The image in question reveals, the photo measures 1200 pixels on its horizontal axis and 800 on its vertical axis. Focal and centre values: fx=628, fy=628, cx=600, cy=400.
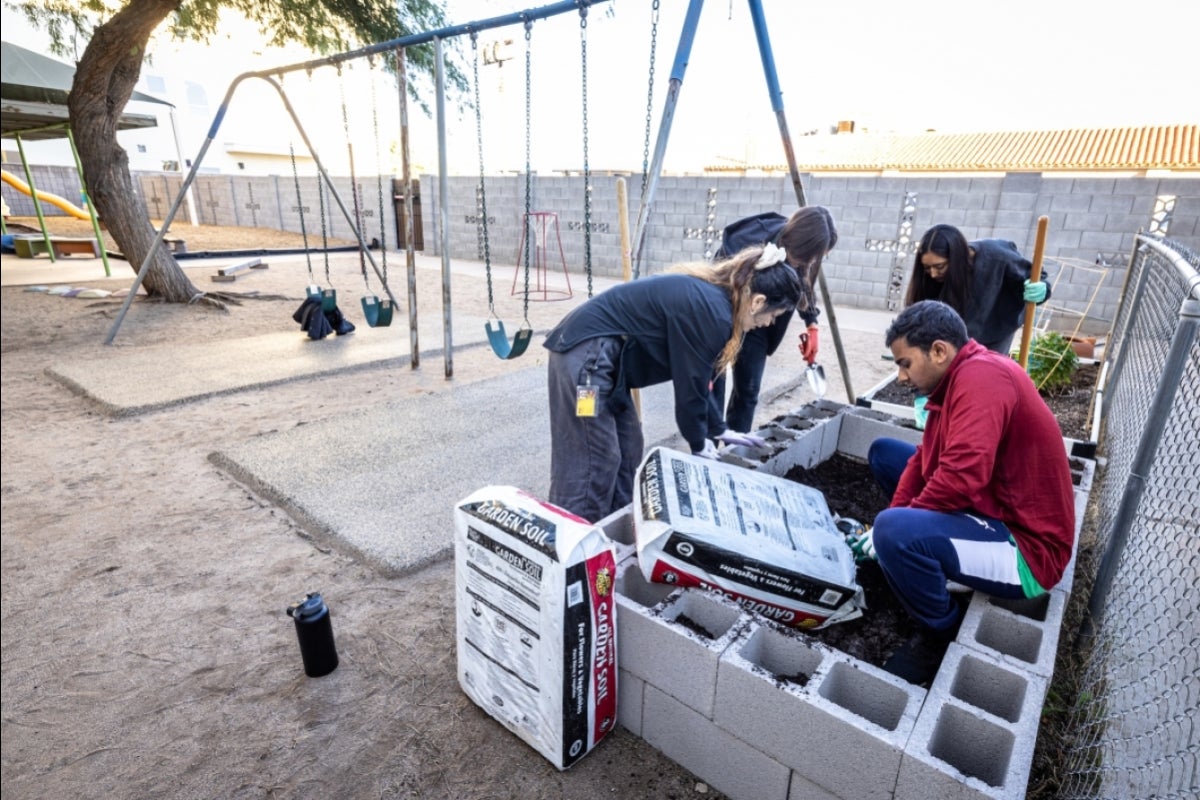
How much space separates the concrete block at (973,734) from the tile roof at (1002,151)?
17.3 m

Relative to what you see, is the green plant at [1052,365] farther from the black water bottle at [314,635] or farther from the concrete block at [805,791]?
the black water bottle at [314,635]

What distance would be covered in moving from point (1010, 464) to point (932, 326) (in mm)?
426

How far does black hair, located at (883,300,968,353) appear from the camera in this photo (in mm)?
1760

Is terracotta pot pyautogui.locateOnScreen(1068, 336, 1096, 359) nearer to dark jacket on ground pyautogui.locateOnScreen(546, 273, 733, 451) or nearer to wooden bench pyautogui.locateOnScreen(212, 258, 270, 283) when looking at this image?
dark jacket on ground pyautogui.locateOnScreen(546, 273, 733, 451)

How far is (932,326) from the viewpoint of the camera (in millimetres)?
1766

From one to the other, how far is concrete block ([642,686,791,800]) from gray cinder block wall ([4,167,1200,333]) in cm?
192

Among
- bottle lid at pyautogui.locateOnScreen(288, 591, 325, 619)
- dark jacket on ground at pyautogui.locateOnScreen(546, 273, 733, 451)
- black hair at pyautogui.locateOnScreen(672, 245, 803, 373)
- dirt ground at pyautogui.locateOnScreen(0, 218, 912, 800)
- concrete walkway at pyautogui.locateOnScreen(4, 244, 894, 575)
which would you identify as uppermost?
black hair at pyautogui.locateOnScreen(672, 245, 803, 373)

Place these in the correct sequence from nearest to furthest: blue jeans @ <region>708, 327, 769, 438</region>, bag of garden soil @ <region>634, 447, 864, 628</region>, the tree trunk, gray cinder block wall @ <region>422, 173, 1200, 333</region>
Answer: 1. bag of garden soil @ <region>634, 447, 864, 628</region>
2. blue jeans @ <region>708, 327, 769, 438</region>
3. the tree trunk
4. gray cinder block wall @ <region>422, 173, 1200, 333</region>

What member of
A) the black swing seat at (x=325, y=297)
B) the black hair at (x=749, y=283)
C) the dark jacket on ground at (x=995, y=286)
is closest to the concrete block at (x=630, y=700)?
the black hair at (x=749, y=283)

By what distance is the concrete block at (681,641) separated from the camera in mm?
1567

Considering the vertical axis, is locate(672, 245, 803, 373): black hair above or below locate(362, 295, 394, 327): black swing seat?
above

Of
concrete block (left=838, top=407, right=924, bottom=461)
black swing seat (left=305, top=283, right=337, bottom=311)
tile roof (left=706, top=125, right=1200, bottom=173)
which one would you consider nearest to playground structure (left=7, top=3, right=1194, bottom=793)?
concrete block (left=838, top=407, right=924, bottom=461)

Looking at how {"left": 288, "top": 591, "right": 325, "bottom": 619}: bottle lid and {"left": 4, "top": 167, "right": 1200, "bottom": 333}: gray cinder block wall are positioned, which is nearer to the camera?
{"left": 288, "top": 591, "right": 325, "bottom": 619}: bottle lid

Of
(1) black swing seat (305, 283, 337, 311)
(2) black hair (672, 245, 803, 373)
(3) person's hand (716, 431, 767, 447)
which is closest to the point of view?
(2) black hair (672, 245, 803, 373)
